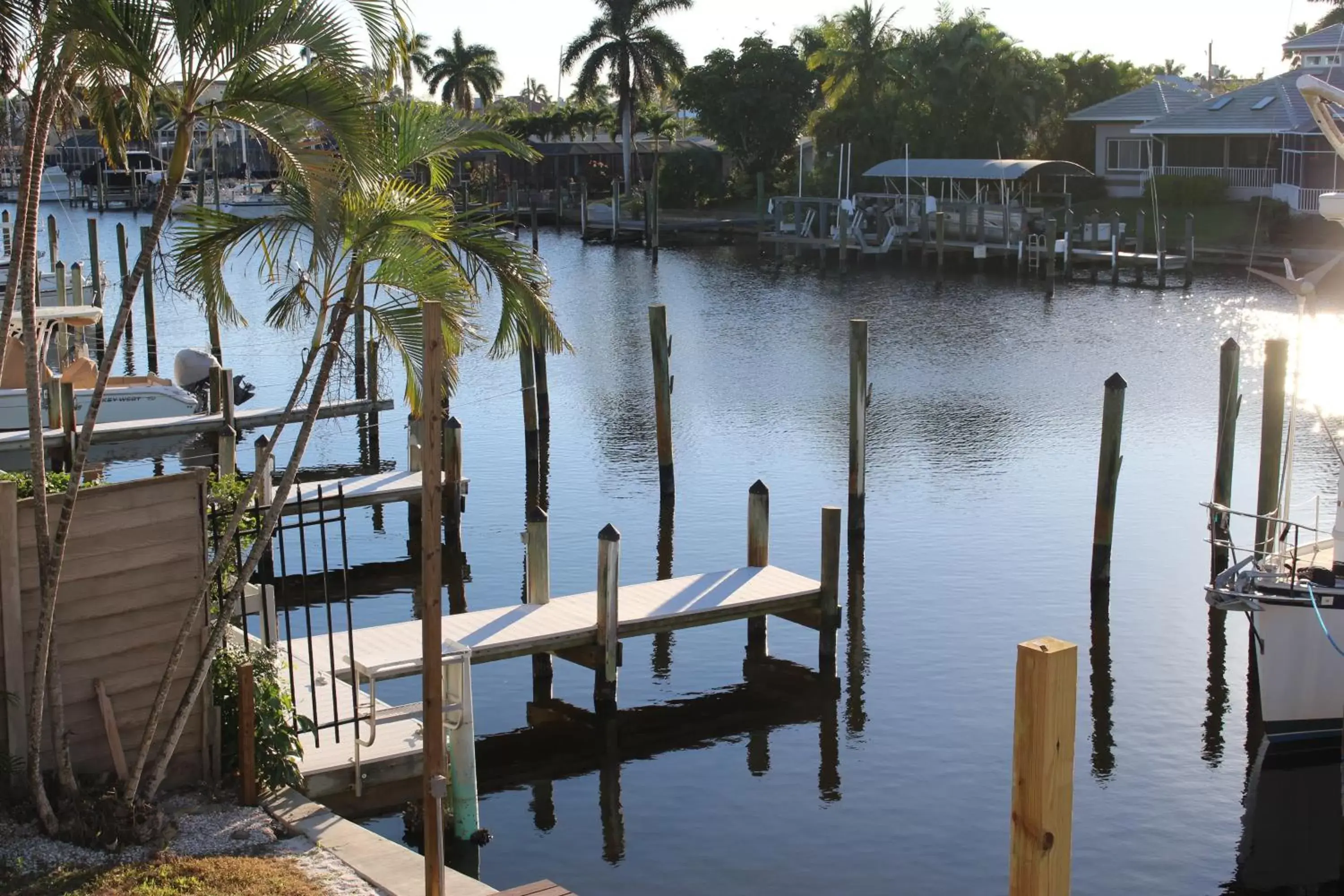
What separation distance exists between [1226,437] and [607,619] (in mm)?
9900

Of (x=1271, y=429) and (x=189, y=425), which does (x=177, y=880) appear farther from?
(x=189, y=425)

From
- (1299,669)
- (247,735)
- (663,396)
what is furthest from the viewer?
(663,396)

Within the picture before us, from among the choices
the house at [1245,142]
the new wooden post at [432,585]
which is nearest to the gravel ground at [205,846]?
the new wooden post at [432,585]

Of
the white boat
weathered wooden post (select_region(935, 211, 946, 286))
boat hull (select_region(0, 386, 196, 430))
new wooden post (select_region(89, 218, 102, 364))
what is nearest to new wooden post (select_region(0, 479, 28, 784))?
the white boat

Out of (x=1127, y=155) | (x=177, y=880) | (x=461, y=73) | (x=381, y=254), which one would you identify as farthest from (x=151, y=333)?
(x=461, y=73)

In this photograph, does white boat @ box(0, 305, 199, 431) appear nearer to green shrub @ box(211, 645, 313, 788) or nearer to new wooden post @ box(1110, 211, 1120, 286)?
green shrub @ box(211, 645, 313, 788)

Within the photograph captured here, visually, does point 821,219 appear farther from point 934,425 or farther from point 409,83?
point 409,83

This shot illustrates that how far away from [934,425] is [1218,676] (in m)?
13.8

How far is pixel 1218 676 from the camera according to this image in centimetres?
1880

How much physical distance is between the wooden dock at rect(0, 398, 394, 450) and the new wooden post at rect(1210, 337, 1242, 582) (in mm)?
14739

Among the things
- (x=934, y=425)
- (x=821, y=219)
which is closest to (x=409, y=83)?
(x=934, y=425)

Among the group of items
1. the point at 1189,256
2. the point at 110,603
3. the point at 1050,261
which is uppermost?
the point at 1189,256

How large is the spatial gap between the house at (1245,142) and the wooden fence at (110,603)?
2196 inches

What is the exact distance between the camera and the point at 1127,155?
234 feet
